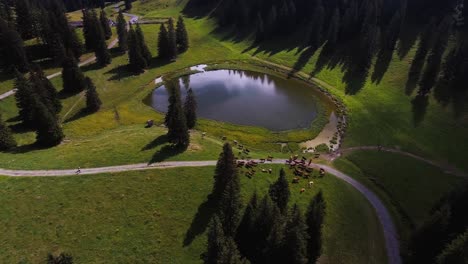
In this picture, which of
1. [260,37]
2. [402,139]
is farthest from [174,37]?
[402,139]

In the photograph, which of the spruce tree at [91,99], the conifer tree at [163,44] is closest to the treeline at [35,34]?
the spruce tree at [91,99]

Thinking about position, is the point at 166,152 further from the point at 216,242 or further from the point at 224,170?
the point at 216,242

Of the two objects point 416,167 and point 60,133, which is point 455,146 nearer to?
point 416,167

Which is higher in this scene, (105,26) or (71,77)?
(105,26)

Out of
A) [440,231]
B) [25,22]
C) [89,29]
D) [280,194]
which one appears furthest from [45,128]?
[440,231]

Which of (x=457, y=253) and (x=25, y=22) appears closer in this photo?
(x=457, y=253)

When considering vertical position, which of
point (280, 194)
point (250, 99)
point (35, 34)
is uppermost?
point (35, 34)

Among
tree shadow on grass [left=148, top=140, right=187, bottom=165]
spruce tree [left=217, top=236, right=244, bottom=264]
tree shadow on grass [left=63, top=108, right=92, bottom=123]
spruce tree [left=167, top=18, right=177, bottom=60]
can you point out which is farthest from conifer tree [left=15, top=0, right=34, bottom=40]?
spruce tree [left=217, top=236, right=244, bottom=264]
